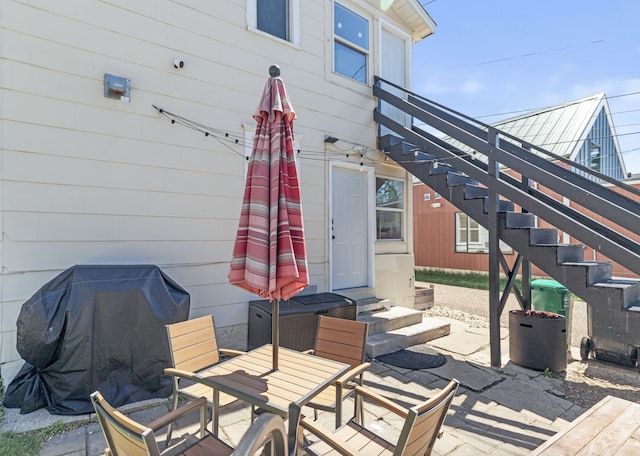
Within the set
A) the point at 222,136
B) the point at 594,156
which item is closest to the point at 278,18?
the point at 222,136

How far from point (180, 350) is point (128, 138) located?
2358 mm

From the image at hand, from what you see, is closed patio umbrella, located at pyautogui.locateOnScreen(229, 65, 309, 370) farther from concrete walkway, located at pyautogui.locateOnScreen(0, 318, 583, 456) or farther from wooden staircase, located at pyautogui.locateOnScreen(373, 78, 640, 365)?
wooden staircase, located at pyautogui.locateOnScreen(373, 78, 640, 365)

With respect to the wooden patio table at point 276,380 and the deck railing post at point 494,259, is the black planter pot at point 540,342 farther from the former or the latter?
the wooden patio table at point 276,380

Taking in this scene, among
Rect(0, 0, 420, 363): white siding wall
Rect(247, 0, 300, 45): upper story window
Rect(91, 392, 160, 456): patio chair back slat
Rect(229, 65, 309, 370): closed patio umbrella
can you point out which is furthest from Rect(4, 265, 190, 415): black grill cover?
Rect(247, 0, 300, 45): upper story window

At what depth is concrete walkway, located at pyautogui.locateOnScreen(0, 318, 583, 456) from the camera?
8.39 feet

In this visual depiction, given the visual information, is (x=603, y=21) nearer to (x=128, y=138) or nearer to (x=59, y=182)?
(x=128, y=138)

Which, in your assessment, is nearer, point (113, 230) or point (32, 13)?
point (32, 13)

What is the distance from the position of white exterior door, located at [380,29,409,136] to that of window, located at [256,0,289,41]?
6.81ft

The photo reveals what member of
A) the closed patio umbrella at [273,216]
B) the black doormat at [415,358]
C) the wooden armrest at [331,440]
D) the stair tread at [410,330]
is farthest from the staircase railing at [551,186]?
the wooden armrest at [331,440]

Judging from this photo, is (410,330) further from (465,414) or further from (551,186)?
(551,186)

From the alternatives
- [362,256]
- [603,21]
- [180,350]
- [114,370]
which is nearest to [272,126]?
[180,350]

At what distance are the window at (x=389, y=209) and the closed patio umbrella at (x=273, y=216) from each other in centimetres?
407

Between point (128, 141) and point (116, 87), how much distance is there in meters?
0.53

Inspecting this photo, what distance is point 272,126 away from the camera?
2.33 metres
